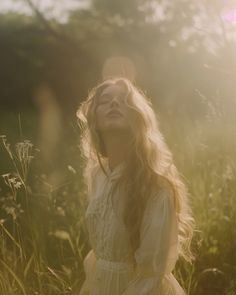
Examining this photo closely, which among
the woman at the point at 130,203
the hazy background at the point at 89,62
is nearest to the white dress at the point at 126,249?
the woman at the point at 130,203

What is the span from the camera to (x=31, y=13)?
9898mm

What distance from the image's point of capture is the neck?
254 centimetres

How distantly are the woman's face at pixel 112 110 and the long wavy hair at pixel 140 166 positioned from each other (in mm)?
28

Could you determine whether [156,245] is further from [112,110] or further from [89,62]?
[89,62]

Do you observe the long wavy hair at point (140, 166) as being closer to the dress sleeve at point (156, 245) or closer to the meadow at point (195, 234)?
the dress sleeve at point (156, 245)

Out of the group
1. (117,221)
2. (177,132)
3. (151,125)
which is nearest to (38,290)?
(117,221)

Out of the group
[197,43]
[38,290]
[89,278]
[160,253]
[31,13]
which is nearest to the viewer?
[160,253]

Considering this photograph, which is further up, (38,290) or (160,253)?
(160,253)

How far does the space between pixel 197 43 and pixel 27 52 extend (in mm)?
3072

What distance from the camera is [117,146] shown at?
256 centimetres

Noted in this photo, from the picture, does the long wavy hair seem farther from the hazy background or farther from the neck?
the hazy background

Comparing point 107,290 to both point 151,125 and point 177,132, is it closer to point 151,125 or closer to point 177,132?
point 151,125

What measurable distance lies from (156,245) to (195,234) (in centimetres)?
138

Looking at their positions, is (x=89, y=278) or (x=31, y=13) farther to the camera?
(x=31, y=13)
